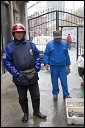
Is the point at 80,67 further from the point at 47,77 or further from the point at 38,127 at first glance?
the point at 47,77

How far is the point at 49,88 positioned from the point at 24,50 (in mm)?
2963

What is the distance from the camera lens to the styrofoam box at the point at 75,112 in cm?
420

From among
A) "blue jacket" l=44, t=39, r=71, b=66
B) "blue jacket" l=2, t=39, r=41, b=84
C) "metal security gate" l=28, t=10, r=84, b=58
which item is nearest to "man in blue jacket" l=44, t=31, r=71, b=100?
"blue jacket" l=44, t=39, r=71, b=66

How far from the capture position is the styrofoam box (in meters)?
4.20

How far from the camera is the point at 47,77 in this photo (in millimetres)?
8875

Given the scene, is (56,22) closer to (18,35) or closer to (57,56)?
(57,56)

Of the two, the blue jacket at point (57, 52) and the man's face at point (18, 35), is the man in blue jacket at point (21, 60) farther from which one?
the blue jacket at point (57, 52)

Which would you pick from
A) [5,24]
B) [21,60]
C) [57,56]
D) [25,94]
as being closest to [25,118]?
[25,94]

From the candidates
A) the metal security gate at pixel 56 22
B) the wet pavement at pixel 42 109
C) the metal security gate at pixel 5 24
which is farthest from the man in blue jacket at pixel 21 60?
the metal security gate at pixel 56 22

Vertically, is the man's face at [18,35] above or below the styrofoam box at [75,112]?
above

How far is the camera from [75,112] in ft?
14.7

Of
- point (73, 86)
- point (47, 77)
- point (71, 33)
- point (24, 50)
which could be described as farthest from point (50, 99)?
point (71, 33)

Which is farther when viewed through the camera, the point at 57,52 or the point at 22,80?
the point at 57,52

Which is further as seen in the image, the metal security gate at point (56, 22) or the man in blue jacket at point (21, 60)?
the metal security gate at point (56, 22)
